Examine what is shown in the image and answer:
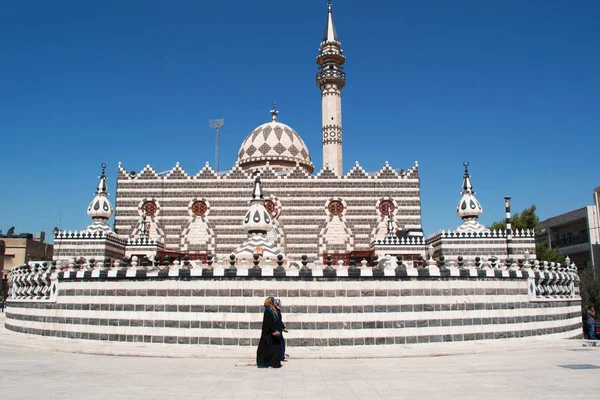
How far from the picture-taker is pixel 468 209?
29.6 meters

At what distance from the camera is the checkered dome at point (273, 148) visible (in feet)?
118

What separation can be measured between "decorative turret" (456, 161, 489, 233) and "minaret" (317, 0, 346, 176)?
8730 millimetres

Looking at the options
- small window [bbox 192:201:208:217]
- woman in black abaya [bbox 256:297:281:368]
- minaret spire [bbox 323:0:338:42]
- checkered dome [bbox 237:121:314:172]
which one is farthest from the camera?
minaret spire [bbox 323:0:338:42]

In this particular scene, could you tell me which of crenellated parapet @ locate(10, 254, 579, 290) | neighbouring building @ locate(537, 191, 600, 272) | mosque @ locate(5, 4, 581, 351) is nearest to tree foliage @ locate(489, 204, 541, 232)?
neighbouring building @ locate(537, 191, 600, 272)

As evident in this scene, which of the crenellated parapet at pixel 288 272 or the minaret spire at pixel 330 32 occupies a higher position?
the minaret spire at pixel 330 32

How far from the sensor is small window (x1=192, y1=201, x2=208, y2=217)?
107ft

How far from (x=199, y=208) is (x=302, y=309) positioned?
61.5ft

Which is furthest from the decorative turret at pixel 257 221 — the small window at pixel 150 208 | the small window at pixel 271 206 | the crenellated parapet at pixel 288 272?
the small window at pixel 150 208

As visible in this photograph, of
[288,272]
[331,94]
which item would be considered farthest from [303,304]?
[331,94]

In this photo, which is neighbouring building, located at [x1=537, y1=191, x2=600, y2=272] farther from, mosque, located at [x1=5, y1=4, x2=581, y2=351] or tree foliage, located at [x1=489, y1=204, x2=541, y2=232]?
mosque, located at [x1=5, y1=4, x2=581, y2=351]

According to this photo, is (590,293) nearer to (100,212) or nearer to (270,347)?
(270,347)

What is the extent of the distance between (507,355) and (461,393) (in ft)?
19.1

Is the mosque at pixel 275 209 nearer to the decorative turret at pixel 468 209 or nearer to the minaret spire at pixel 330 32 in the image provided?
the decorative turret at pixel 468 209

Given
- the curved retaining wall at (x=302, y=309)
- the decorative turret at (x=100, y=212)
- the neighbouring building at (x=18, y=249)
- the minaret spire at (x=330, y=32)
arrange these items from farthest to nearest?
the neighbouring building at (x=18, y=249)
the minaret spire at (x=330, y=32)
the decorative turret at (x=100, y=212)
the curved retaining wall at (x=302, y=309)
